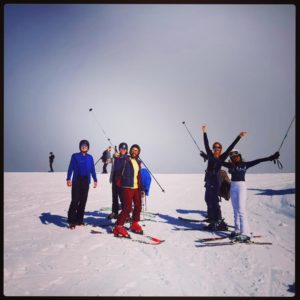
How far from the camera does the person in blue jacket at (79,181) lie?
8242mm

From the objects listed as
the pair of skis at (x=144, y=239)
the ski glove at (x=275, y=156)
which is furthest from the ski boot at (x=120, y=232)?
the ski glove at (x=275, y=156)

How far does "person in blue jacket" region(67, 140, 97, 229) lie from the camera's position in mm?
8242

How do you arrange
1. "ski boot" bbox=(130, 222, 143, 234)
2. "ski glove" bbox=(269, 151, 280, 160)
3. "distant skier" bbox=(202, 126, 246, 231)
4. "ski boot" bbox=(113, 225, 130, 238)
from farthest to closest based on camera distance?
"distant skier" bbox=(202, 126, 246, 231) < "ski boot" bbox=(130, 222, 143, 234) < "ski boot" bbox=(113, 225, 130, 238) < "ski glove" bbox=(269, 151, 280, 160)

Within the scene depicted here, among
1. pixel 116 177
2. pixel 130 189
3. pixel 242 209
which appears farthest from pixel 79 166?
pixel 242 209

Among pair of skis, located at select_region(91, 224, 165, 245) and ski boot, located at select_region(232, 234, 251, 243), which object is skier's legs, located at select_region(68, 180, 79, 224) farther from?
ski boot, located at select_region(232, 234, 251, 243)

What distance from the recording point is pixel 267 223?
9.14m

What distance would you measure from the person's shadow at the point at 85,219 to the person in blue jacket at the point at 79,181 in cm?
56

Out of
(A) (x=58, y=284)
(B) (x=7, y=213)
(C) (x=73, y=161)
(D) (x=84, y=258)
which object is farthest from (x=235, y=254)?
(B) (x=7, y=213)

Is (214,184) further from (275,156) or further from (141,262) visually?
(141,262)

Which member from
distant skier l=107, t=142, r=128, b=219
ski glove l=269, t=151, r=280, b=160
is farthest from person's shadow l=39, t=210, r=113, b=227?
ski glove l=269, t=151, r=280, b=160

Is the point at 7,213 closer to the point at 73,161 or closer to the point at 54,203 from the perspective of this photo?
the point at 54,203

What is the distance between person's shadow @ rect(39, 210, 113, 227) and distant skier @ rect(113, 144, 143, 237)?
161 cm
